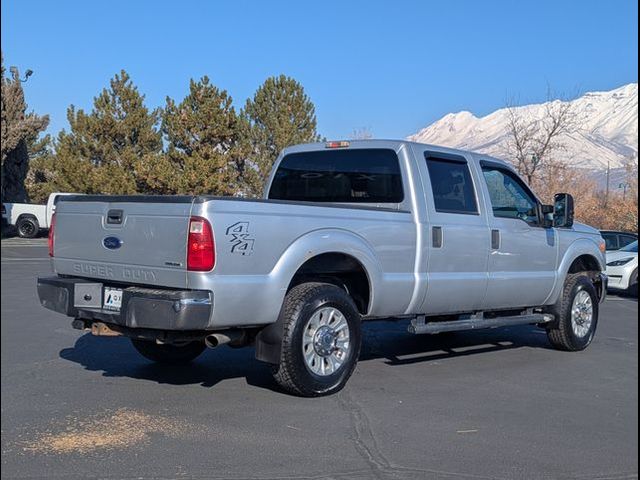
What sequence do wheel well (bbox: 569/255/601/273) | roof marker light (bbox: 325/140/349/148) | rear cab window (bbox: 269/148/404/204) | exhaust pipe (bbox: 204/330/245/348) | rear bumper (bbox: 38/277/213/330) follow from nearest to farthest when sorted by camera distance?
rear bumper (bbox: 38/277/213/330), exhaust pipe (bbox: 204/330/245/348), rear cab window (bbox: 269/148/404/204), roof marker light (bbox: 325/140/349/148), wheel well (bbox: 569/255/601/273)

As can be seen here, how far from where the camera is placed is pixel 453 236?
7.44 m

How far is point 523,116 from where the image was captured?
121ft

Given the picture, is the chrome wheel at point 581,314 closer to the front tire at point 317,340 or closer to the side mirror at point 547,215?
the side mirror at point 547,215

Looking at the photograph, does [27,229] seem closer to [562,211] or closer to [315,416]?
[562,211]

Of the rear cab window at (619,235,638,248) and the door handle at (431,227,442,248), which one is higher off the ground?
the door handle at (431,227,442,248)

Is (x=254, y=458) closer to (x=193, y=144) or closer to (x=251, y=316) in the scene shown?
(x=251, y=316)

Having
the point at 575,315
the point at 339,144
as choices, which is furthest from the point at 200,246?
the point at 575,315

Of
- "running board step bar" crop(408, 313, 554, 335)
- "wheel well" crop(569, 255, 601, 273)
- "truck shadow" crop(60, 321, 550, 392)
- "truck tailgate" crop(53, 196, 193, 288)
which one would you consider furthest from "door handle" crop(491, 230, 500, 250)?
"truck tailgate" crop(53, 196, 193, 288)

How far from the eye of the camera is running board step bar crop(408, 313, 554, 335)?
7.21 m

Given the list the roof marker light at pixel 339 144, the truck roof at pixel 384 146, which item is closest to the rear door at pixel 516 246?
the truck roof at pixel 384 146

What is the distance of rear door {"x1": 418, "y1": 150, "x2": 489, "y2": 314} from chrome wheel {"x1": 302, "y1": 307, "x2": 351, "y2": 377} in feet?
3.64

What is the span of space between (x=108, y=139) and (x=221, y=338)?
31258mm

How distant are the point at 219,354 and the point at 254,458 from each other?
3.34m

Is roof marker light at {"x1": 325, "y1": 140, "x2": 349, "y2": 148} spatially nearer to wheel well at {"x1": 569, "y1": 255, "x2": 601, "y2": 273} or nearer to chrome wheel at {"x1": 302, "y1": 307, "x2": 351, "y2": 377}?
chrome wheel at {"x1": 302, "y1": 307, "x2": 351, "y2": 377}
